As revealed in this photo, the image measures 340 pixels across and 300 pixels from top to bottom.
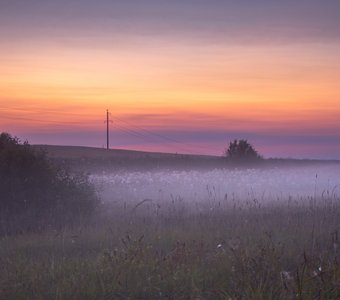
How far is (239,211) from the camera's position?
46.9 ft

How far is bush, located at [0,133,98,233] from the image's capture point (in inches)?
547

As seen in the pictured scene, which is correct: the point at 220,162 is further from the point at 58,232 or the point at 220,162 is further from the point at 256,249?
the point at 256,249

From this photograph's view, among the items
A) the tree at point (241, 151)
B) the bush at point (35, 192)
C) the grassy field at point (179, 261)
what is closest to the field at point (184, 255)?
the grassy field at point (179, 261)

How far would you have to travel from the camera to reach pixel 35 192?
14.6 metres

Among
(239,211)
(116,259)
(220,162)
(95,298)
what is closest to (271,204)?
(239,211)

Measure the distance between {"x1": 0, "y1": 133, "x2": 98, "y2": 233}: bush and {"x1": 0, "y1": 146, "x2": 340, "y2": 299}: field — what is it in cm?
71

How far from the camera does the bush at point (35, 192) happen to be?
13.9 m

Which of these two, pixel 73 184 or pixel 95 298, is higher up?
pixel 73 184

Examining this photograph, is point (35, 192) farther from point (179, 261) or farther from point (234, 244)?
point (179, 261)

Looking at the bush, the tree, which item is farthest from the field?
the tree

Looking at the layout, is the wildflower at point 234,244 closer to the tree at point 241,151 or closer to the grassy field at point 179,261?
the grassy field at point 179,261

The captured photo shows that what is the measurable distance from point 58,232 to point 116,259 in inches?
164

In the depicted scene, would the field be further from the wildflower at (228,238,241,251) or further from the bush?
the bush

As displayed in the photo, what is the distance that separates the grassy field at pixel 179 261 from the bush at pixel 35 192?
119 cm
